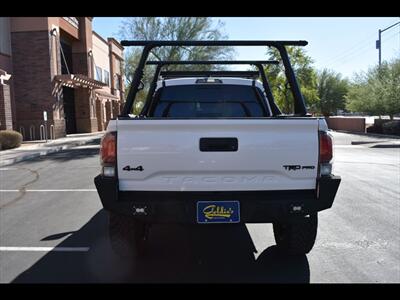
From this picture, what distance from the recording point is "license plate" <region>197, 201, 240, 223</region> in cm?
378

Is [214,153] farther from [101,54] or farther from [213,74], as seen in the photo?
[101,54]

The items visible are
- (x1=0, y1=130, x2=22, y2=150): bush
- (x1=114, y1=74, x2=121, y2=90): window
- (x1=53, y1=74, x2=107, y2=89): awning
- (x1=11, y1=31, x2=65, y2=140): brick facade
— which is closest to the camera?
(x1=0, y1=130, x2=22, y2=150): bush

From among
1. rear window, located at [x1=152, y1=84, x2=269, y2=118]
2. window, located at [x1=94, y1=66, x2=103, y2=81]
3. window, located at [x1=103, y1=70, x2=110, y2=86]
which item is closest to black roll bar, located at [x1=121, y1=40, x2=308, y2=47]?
rear window, located at [x1=152, y1=84, x2=269, y2=118]

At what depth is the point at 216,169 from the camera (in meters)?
3.81

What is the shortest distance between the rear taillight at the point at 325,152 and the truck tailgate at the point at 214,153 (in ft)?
0.15

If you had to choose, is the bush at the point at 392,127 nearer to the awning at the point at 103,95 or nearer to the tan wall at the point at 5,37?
the tan wall at the point at 5,37

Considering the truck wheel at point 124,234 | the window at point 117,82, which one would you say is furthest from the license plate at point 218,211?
the window at point 117,82

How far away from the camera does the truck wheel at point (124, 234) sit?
167 inches

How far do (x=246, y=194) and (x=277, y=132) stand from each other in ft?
1.99

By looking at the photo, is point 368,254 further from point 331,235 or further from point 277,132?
point 277,132

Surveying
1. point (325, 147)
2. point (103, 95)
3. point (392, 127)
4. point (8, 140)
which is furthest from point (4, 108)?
point (392, 127)

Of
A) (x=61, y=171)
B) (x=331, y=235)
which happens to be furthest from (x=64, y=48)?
(x=331, y=235)

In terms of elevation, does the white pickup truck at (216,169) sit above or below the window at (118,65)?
below

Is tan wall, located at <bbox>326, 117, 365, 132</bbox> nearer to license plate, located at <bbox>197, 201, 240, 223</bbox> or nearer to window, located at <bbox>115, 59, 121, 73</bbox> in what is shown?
window, located at <bbox>115, 59, 121, 73</bbox>
